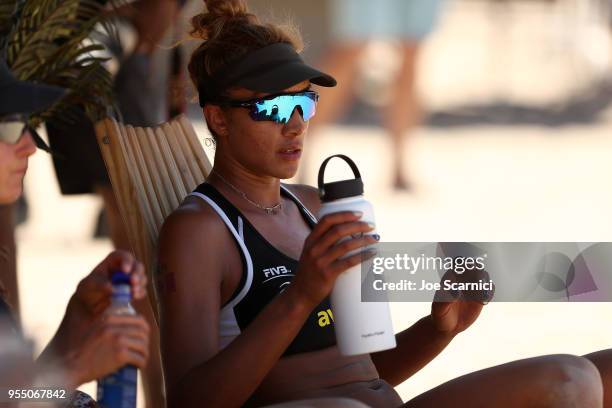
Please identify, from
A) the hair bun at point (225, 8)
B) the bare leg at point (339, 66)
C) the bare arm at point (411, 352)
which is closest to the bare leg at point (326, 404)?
the bare arm at point (411, 352)

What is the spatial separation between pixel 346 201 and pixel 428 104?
9.92 meters

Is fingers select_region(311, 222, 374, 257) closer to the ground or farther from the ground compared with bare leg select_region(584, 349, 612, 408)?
farther from the ground

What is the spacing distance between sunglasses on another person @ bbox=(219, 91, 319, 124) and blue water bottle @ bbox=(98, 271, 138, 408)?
0.78 metres

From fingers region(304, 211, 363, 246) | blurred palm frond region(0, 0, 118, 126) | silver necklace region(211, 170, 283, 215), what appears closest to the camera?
fingers region(304, 211, 363, 246)

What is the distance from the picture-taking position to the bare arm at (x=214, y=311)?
7.25ft

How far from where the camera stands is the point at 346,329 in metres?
2.33

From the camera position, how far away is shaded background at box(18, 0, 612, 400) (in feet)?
17.0

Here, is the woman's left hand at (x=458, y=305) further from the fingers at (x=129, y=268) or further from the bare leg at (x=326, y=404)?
the fingers at (x=129, y=268)

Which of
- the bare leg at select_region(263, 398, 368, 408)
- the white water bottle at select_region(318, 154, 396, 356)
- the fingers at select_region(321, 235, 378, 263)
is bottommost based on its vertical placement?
the bare leg at select_region(263, 398, 368, 408)

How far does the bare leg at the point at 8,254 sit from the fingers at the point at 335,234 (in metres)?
1.43

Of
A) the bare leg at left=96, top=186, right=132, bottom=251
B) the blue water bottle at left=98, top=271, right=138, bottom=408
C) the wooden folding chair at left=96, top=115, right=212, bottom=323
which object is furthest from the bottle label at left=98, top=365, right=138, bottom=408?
the bare leg at left=96, top=186, right=132, bottom=251

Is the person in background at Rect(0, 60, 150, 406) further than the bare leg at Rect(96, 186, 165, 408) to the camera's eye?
No

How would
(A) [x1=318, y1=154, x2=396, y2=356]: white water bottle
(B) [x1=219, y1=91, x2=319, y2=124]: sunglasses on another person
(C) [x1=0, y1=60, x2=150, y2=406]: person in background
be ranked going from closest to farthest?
(C) [x1=0, y1=60, x2=150, y2=406]: person in background, (A) [x1=318, y1=154, x2=396, y2=356]: white water bottle, (B) [x1=219, y1=91, x2=319, y2=124]: sunglasses on another person

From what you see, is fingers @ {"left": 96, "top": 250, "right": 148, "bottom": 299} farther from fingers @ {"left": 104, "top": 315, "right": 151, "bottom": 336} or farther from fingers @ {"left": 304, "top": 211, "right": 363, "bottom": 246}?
fingers @ {"left": 304, "top": 211, "right": 363, "bottom": 246}
